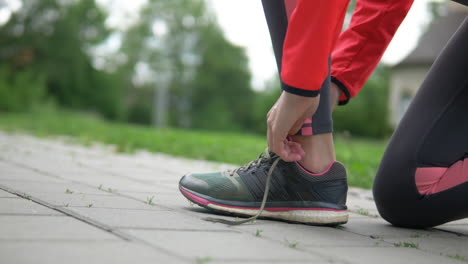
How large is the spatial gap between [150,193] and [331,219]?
0.97 metres

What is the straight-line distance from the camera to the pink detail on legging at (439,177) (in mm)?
2115

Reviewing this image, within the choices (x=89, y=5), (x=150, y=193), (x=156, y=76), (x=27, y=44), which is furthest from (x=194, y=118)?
(x=150, y=193)

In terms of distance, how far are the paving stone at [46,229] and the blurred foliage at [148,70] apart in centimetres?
2602

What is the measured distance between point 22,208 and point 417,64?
2875cm

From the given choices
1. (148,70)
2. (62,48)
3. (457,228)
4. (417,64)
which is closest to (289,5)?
(457,228)

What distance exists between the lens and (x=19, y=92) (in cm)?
2622

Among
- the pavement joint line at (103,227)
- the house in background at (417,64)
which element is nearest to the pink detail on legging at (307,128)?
the pavement joint line at (103,227)

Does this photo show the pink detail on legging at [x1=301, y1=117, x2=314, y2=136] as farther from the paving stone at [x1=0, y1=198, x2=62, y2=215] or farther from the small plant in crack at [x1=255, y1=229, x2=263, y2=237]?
the paving stone at [x1=0, y1=198, x2=62, y2=215]

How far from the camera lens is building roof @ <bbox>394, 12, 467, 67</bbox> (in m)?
28.1

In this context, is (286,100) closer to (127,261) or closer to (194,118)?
(127,261)

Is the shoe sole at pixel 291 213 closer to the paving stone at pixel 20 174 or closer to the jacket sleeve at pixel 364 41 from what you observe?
the jacket sleeve at pixel 364 41

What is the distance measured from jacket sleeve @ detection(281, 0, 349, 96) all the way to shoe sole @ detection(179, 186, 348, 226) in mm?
552

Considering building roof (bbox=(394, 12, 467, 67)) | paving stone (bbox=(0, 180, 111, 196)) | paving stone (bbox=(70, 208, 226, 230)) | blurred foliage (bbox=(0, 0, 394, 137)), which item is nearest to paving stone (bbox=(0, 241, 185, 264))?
paving stone (bbox=(70, 208, 226, 230))

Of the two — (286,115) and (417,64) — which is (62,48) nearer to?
(417,64)
